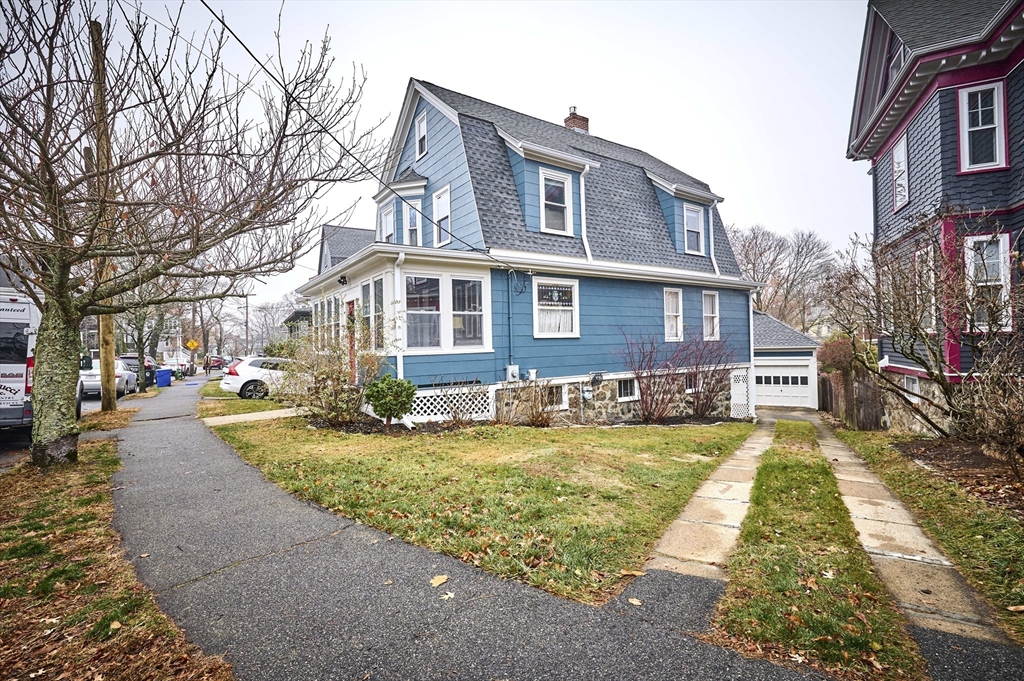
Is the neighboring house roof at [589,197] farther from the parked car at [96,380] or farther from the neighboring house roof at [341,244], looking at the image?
the parked car at [96,380]

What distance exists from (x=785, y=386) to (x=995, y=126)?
15.9 metres

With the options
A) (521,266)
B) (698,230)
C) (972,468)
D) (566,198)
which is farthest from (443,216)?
(972,468)

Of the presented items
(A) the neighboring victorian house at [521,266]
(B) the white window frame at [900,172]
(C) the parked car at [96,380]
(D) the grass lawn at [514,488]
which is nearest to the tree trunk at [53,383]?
(D) the grass lawn at [514,488]

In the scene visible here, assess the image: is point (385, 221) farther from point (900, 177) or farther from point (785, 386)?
point (785, 386)

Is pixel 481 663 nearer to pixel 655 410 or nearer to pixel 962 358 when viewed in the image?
pixel 655 410

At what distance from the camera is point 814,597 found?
309cm

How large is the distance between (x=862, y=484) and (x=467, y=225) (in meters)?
8.95

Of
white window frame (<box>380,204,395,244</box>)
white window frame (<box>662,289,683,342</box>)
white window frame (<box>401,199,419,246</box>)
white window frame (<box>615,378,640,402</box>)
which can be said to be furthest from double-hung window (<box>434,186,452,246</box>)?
white window frame (<box>662,289,683,342</box>)

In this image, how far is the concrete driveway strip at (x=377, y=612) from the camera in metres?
2.55

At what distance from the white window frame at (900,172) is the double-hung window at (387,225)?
13.6 meters

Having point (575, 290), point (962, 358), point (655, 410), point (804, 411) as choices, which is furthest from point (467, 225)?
point (804, 411)

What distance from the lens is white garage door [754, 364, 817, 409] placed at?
915 inches

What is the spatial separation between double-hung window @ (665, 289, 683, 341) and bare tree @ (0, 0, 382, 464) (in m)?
10.9

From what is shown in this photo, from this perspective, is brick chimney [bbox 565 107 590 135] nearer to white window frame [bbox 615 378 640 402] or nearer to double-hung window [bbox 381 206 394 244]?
double-hung window [bbox 381 206 394 244]
